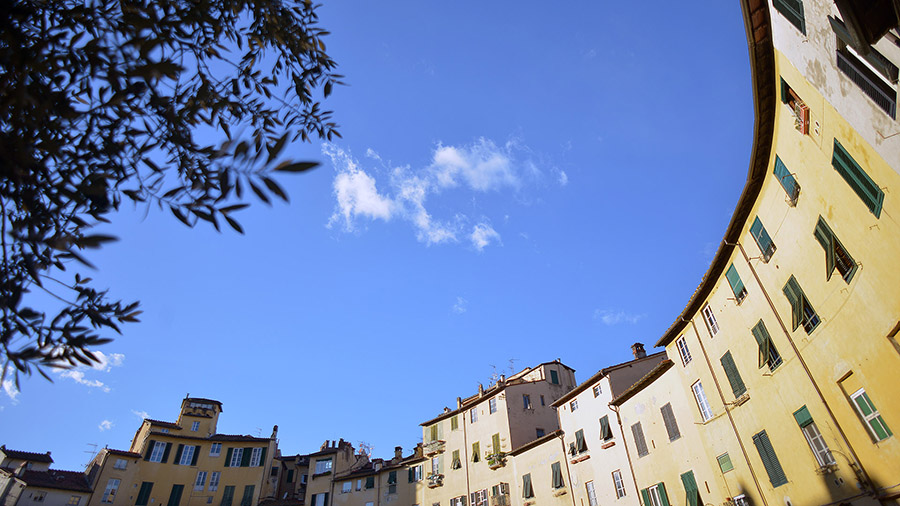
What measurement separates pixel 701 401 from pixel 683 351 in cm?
253

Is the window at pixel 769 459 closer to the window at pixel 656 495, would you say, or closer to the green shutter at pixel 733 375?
the green shutter at pixel 733 375

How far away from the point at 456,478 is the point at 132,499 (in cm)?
2896

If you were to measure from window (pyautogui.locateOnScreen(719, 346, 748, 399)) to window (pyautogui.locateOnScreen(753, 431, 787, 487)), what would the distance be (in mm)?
1758

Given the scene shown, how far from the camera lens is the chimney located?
33906 millimetres

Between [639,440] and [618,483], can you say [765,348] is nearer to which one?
[639,440]

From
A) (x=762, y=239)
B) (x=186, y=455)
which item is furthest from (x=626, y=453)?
(x=186, y=455)

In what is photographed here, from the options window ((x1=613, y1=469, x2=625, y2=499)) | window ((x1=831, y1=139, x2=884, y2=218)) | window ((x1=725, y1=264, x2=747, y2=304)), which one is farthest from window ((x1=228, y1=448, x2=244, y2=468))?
window ((x1=831, y1=139, x2=884, y2=218))

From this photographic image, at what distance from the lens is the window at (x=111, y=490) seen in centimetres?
4153

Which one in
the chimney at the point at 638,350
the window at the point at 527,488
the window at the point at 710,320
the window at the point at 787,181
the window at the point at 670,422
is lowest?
the window at the point at 527,488

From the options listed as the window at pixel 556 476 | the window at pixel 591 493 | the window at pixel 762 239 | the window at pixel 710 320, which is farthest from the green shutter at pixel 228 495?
the window at pixel 762 239

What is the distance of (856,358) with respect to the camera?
42.5 feet

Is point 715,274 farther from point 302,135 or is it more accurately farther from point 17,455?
point 17,455

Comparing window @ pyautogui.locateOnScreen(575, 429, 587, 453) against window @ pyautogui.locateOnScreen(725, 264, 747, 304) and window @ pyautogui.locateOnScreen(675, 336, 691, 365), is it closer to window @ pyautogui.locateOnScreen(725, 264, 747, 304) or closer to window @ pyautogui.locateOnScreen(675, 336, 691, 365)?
window @ pyautogui.locateOnScreen(675, 336, 691, 365)

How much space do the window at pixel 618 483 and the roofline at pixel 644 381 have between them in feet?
12.5
